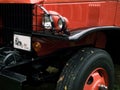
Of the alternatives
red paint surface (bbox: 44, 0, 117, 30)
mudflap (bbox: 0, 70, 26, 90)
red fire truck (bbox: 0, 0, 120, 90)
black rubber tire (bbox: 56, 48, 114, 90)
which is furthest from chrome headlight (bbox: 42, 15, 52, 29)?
mudflap (bbox: 0, 70, 26, 90)

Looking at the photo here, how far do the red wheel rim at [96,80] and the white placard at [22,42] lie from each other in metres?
0.84

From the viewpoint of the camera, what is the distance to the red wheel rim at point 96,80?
365 cm

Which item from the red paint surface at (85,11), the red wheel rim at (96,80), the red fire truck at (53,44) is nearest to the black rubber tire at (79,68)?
the red fire truck at (53,44)

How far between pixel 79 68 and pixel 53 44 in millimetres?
513

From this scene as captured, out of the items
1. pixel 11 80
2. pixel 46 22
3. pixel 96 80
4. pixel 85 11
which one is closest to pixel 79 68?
pixel 96 80

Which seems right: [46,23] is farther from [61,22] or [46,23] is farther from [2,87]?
[2,87]

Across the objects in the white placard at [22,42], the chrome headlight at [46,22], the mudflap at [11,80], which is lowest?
the mudflap at [11,80]

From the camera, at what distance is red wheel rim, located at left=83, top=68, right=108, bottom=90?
3.65m

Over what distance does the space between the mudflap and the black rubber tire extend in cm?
50

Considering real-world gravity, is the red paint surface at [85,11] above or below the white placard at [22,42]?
above

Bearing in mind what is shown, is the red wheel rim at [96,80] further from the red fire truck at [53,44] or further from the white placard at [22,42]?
the white placard at [22,42]

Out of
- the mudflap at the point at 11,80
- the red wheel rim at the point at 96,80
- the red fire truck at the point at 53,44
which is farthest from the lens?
the red wheel rim at the point at 96,80

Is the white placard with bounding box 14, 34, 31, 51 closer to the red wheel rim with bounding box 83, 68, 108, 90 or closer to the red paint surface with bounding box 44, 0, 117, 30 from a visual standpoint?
the red paint surface with bounding box 44, 0, 117, 30

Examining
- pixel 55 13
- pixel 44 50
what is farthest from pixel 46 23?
pixel 44 50
